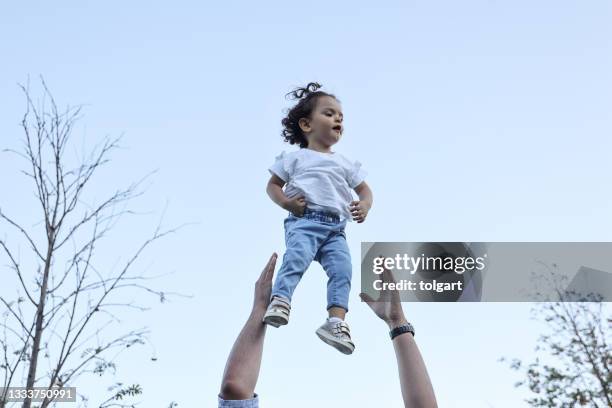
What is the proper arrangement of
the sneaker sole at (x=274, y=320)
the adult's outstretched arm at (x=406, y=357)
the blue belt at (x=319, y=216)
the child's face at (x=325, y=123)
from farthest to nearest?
the child's face at (x=325, y=123) → the blue belt at (x=319, y=216) → the sneaker sole at (x=274, y=320) → the adult's outstretched arm at (x=406, y=357)

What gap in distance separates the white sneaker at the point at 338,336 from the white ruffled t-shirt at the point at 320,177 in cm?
61

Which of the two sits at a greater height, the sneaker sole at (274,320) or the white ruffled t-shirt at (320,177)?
the white ruffled t-shirt at (320,177)

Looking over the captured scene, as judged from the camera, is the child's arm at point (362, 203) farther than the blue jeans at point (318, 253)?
Yes

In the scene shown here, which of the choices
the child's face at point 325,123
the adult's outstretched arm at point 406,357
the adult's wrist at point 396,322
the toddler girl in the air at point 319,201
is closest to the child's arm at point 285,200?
the toddler girl in the air at point 319,201

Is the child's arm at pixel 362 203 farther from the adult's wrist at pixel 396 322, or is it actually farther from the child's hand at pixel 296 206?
the adult's wrist at pixel 396 322

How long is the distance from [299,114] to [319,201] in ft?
1.96

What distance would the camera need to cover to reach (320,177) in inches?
133

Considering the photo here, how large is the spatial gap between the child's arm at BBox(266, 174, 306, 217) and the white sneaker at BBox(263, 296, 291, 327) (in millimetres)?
578

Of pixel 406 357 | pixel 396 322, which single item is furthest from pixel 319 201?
pixel 406 357

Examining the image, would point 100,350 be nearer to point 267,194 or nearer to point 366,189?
point 267,194

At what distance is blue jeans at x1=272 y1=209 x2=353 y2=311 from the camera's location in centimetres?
304

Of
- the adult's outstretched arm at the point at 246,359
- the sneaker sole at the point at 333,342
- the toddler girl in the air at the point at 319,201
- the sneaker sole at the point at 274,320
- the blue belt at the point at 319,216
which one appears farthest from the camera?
the blue belt at the point at 319,216

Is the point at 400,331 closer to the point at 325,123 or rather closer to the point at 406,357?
the point at 406,357

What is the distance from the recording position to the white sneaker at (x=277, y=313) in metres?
2.55
